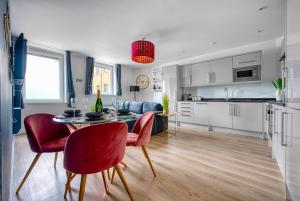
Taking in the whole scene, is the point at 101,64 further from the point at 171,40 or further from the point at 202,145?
the point at 202,145

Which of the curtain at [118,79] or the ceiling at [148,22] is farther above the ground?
the ceiling at [148,22]

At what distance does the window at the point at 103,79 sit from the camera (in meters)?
5.79

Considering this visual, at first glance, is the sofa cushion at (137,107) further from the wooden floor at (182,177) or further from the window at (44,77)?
the window at (44,77)

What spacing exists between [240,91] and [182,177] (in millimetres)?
3697

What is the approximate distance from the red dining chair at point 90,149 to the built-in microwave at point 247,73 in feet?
13.4

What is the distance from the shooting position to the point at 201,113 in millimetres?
4527

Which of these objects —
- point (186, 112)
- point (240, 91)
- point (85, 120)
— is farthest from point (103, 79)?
point (240, 91)

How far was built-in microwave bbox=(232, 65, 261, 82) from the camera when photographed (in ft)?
12.4

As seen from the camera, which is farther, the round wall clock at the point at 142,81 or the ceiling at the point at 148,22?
the round wall clock at the point at 142,81

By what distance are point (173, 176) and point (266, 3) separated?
119 inches

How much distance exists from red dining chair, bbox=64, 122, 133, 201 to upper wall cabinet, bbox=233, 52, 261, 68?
4201 mm

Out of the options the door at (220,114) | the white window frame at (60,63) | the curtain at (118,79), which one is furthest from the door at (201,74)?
the white window frame at (60,63)

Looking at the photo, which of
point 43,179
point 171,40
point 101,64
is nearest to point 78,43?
point 101,64

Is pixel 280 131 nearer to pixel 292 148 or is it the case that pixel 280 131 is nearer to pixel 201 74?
pixel 292 148
